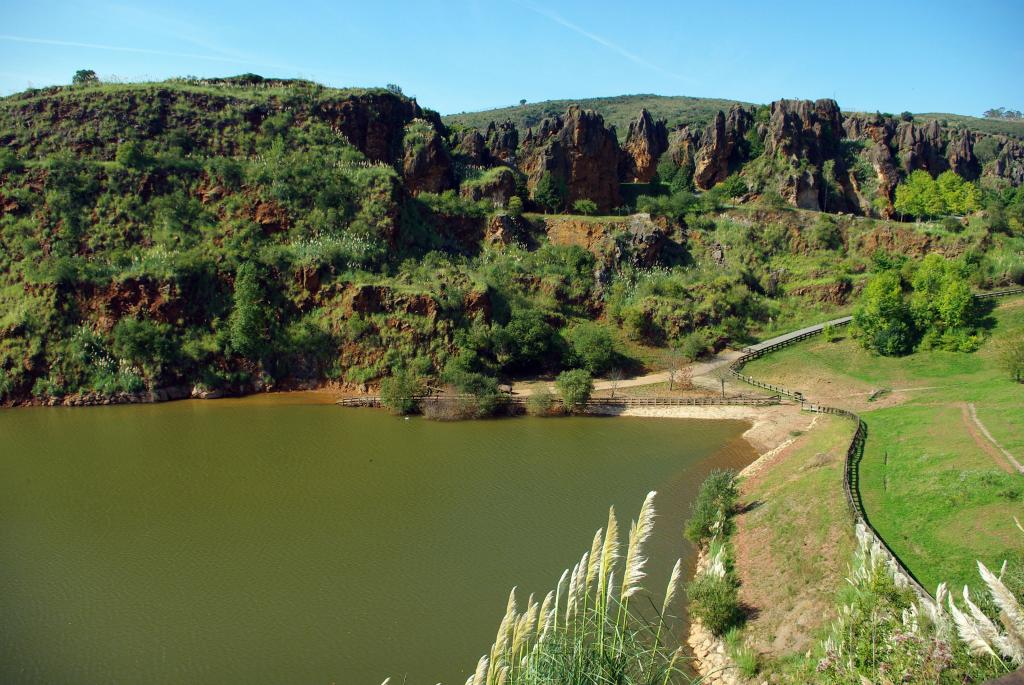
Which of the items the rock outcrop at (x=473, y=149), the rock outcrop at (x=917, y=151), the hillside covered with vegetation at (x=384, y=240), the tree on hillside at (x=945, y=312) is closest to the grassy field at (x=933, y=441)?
the tree on hillside at (x=945, y=312)

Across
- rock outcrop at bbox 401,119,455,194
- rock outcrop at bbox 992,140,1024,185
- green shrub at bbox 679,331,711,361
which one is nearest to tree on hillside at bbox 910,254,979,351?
green shrub at bbox 679,331,711,361

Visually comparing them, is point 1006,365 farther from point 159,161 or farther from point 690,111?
point 690,111

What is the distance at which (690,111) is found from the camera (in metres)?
125

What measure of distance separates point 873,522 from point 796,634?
5.47 m

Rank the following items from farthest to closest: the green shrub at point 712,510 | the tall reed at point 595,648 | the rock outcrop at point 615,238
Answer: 1. the rock outcrop at point 615,238
2. the green shrub at point 712,510
3. the tall reed at point 595,648

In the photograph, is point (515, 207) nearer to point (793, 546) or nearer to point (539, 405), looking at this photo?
point (539, 405)

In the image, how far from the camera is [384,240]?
152 feet

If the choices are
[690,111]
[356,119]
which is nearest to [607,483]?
[356,119]

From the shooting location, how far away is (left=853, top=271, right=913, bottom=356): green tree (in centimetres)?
3895

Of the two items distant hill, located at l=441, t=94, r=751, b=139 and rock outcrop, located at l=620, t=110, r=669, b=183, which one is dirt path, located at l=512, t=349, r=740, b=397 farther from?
distant hill, located at l=441, t=94, r=751, b=139

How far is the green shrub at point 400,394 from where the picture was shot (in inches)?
1380

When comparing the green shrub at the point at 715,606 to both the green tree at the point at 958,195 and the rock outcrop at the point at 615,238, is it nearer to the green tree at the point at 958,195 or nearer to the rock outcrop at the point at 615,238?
the rock outcrop at the point at 615,238

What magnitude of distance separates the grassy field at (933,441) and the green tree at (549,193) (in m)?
22.4

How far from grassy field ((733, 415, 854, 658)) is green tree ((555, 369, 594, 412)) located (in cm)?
1117
